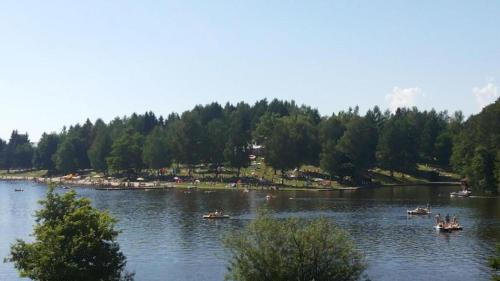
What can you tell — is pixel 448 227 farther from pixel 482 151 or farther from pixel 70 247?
pixel 70 247

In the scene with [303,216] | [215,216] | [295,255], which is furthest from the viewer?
[215,216]

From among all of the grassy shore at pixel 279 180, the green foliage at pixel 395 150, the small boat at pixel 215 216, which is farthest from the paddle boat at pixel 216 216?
the green foliage at pixel 395 150

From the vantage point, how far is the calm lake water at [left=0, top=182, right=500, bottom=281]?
66250 millimetres

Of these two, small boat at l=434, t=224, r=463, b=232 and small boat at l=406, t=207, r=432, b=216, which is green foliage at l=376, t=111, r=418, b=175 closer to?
small boat at l=406, t=207, r=432, b=216

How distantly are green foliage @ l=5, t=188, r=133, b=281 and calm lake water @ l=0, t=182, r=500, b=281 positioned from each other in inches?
761

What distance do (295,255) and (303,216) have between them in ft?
199

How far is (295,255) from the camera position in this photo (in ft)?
139

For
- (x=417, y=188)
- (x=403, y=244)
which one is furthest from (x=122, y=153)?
A: (x=403, y=244)

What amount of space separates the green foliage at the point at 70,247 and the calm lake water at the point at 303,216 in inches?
761

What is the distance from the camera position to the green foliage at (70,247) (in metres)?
41.9

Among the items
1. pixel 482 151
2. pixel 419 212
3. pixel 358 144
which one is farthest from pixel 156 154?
pixel 419 212

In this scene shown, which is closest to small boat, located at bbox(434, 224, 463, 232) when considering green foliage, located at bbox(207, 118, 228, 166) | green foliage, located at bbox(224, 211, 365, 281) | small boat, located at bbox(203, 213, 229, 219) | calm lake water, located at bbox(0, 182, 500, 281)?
calm lake water, located at bbox(0, 182, 500, 281)

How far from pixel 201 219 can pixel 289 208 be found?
18887 millimetres

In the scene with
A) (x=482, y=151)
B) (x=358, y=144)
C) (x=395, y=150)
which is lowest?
(x=482, y=151)
